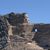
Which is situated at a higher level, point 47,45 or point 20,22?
point 20,22

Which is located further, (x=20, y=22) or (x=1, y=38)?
(x=20, y=22)

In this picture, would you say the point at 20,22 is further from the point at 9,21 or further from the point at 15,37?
the point at 15,37

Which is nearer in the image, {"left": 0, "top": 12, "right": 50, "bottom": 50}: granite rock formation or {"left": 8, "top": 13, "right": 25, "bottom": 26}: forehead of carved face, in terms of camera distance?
{"left": 0, "top": 12, "right": 50, "bottom": 50}: granite rock formation

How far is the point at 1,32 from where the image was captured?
7194cm

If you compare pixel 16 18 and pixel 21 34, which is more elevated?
pixel 16 18

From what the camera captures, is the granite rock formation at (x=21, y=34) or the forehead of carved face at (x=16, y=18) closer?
the granite rock formation at (x=21, y=34)

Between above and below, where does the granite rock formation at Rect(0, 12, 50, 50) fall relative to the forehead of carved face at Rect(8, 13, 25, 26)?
below

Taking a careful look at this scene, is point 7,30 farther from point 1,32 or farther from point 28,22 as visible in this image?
point 28,22

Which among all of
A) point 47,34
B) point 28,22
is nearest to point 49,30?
point 47,34

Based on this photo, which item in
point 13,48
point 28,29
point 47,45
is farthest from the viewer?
point 28,29

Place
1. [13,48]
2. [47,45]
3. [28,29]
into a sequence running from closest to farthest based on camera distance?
[13,48], [47,45], [28,29]

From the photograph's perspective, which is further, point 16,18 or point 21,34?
point 16,18

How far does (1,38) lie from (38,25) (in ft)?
36.2

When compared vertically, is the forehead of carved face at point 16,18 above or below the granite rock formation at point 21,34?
above
